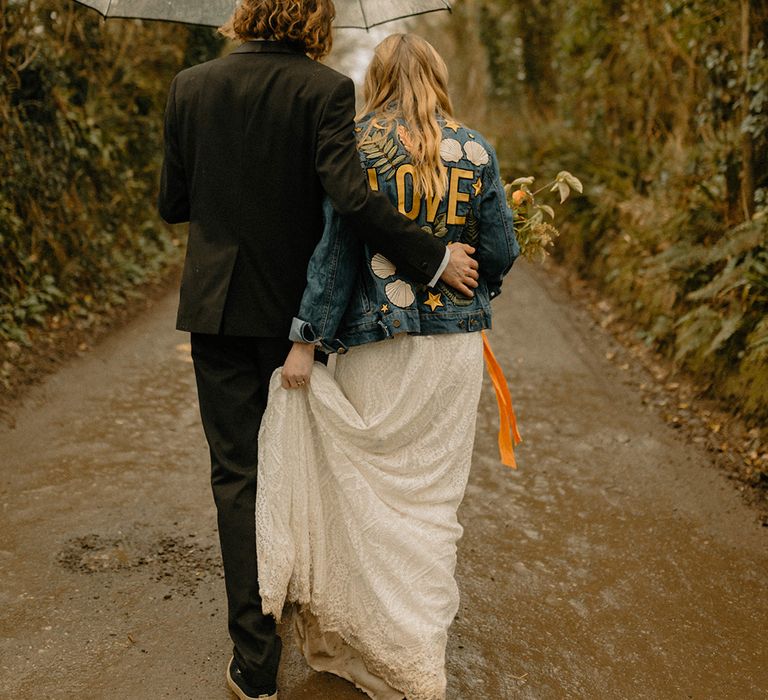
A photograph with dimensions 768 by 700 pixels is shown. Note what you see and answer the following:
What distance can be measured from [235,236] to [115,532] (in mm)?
2085

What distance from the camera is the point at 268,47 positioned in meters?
2.77

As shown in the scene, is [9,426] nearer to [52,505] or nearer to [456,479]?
[52,505]

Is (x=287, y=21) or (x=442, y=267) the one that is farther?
(x=442, y=267)

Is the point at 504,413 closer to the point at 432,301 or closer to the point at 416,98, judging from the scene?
the point at 432,301

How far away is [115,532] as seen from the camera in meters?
4.29

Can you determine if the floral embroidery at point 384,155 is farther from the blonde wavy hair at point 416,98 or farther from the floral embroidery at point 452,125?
the floral embroidery at point 452,125

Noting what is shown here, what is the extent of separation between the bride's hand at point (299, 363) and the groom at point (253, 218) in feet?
0.29

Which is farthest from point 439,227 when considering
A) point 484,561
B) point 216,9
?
point 484,561

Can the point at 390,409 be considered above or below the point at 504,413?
above

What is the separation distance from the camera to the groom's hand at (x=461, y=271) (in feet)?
9.46

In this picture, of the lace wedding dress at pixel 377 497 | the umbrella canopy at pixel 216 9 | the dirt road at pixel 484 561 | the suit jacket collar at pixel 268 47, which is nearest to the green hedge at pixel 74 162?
the dirt road at pixel 484 561

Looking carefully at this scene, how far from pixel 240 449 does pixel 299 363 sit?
378mm

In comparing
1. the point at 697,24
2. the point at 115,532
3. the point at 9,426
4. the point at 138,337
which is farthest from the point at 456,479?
the point at 697,24

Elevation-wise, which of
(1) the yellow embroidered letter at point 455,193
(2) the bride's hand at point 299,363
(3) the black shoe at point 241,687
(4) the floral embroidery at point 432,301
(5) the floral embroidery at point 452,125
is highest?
(5) the floral embroidery at point 452,125
